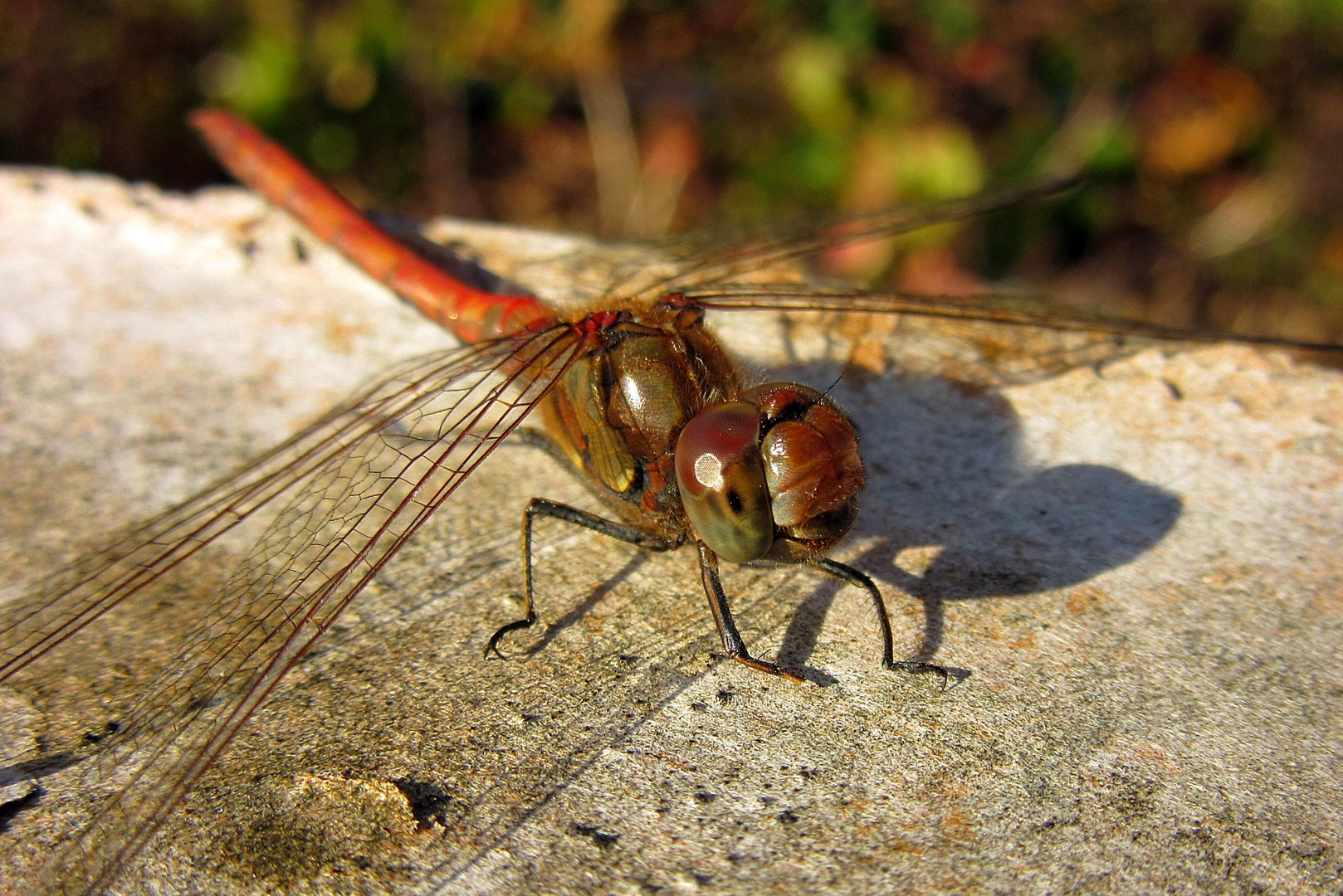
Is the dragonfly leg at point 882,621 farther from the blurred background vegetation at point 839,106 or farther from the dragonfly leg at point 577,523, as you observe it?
the blurred background vegetation at point 839,106

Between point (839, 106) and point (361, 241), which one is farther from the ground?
point (839, 106)

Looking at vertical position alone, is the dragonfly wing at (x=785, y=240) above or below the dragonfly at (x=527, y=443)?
above

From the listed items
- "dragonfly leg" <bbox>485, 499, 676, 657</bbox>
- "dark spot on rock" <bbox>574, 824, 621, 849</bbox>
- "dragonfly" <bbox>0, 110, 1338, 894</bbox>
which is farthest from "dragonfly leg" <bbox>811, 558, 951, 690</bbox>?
"dark spot on rock" <bbox>574, 824, 621, 849</bbox>

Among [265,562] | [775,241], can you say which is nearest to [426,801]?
[265,562]

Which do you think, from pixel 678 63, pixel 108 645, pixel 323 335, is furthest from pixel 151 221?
pixel 678 63

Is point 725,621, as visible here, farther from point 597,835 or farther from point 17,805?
point 17,805

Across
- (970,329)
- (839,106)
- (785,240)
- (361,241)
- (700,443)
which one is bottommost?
(970,329)

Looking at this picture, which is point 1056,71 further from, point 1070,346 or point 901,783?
point 901,783

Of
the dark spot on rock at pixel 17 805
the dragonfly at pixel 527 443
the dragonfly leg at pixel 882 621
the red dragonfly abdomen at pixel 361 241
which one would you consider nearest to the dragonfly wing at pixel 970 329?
the dragonfly at pixel 527 443
